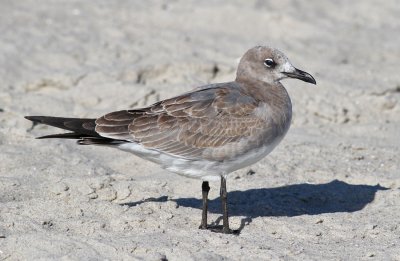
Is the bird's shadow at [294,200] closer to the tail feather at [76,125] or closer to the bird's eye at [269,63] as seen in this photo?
the tail feather at [76,125]

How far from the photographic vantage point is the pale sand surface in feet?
20.7

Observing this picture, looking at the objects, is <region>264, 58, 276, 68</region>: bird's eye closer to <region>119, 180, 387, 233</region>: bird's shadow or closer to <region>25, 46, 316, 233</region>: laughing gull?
<region>25, 46, 316, 233</region>: laughing gull

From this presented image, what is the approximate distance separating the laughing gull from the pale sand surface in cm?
42

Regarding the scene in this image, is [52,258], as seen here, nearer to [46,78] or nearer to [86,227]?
[86,227]

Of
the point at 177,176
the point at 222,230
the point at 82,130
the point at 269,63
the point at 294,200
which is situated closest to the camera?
the point at 222,230

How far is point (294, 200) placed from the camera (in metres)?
7.43

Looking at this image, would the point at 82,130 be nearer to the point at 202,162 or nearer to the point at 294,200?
the point at 202,162

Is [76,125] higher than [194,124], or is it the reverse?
[194,124]

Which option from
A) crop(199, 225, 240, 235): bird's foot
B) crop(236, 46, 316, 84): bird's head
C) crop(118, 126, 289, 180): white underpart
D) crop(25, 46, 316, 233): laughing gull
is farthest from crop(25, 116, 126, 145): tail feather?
crop(236, 46, 316, 84): bird's head

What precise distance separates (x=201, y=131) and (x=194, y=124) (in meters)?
0.09

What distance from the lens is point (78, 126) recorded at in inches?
267

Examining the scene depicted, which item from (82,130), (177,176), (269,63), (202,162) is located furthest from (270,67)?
(82,130)

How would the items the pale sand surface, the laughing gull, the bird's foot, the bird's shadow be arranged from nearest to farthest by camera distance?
the pale sand surface → the bird's foot → the laughing gull → the bird's shadow

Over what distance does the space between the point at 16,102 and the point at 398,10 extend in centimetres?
662
